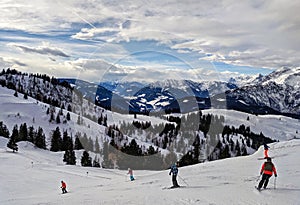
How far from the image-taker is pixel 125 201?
16.7m

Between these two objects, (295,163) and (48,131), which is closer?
(295,163)

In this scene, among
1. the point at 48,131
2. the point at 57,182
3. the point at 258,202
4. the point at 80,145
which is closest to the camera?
the point at 258,202

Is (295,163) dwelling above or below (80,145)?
above

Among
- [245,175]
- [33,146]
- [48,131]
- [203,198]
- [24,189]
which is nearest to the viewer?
[203,198]

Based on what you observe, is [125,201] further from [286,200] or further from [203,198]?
[286,200]

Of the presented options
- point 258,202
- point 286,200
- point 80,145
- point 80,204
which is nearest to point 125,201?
point 80,204

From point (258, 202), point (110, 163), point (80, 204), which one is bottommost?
point (110, 163)

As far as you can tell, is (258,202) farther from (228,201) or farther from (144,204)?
(144,204)

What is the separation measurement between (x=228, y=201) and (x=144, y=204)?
14.0 feet

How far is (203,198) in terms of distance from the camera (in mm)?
16062

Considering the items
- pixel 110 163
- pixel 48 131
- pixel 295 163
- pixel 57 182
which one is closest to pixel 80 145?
pixel 110 163

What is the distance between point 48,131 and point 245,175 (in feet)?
619

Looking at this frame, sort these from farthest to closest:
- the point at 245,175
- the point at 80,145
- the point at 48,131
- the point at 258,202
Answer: the point at 48,131 < the point at 80,145 < the point at 245,175 < the point at 258,202

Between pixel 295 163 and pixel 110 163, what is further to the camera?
pixel 110 163
